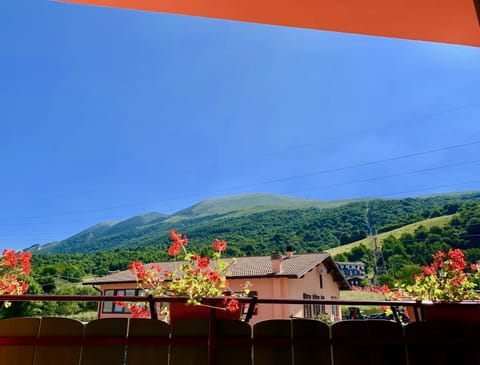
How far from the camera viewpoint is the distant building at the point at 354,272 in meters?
15.4

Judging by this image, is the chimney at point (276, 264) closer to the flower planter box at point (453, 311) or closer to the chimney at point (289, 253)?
the chimney at point (289, 253)

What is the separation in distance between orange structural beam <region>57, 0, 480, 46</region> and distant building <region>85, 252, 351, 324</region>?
22.6ft

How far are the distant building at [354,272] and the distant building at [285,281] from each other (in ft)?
3.52

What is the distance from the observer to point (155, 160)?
1956 inches

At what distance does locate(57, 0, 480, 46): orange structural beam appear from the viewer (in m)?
1.54

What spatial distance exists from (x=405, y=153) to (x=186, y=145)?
2863 cm

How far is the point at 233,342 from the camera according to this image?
172 cm

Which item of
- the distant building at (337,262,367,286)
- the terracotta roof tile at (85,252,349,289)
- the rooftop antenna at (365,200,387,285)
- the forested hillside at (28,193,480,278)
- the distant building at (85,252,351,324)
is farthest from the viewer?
the distant building at (337,262,367,286)

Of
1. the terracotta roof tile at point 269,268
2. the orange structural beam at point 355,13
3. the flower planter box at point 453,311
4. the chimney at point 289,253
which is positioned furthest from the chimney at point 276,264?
the orange structural beam at point 355,13

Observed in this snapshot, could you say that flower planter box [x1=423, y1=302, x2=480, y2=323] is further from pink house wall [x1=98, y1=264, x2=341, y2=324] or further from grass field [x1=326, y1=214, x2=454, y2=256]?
grass field [x1=326, y1=214, x2=454, y2=256]

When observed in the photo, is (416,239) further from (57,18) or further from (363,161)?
(363,161)

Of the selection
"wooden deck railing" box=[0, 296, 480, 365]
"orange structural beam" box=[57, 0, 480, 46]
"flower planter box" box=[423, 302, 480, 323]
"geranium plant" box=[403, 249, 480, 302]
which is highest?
"orange structural beam" box=[57, 0, 480, 46]

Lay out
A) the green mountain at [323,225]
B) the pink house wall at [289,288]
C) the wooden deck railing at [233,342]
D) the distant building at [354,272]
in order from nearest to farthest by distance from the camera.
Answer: the wooden deck railing at [233,342]
the pink house wall at [289,288]
the green mountain at [323,225]
the distant building at [354,272]

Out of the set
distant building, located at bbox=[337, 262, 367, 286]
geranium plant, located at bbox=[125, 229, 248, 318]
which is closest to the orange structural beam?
geranium plant, located at bbox=[125, 229, 248, 318]
